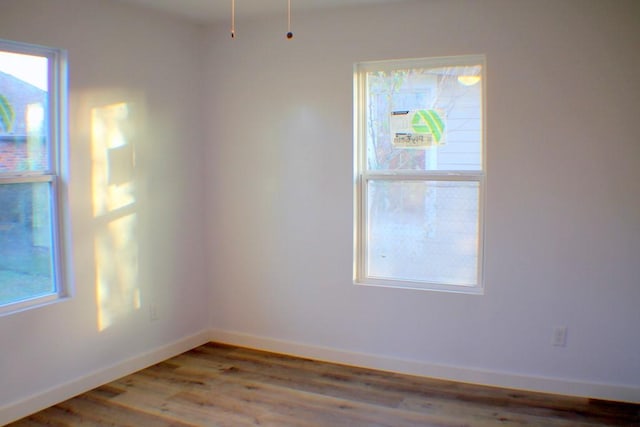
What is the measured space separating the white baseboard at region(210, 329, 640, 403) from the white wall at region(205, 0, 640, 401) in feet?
0.03

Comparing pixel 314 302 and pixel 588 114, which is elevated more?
pixel 588 114

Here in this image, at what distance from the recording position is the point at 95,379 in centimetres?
374

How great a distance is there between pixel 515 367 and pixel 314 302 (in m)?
1.52

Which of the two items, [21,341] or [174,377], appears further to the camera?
[174,377]

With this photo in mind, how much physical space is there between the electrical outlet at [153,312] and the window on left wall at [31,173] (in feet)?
2.42

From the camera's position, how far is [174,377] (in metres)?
3.96

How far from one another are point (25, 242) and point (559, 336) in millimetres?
3418

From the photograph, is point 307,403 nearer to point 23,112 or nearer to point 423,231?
point 423,231

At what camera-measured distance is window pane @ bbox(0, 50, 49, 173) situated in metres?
3.27

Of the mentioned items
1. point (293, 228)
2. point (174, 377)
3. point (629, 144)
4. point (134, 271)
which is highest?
point (629, 144)

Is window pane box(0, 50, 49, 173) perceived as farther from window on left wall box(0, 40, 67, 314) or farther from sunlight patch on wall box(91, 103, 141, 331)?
sunlight patch on wall box(91, 103, 141, 331)

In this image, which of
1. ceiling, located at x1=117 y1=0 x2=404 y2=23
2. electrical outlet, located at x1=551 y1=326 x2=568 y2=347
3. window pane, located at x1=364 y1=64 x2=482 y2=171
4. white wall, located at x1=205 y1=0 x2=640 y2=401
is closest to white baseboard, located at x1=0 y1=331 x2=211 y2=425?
white wall, located at x1=205 y1=0 x2=640 y2=401

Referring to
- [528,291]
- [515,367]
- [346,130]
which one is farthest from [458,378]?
[346,130]

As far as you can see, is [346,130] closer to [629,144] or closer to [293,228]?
[293,228]
